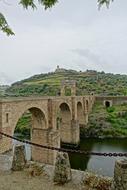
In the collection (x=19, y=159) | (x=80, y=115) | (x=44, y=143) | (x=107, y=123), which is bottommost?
(x=44, y=143)

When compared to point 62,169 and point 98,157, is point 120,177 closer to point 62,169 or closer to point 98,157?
point 62,169

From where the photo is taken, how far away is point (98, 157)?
33188 millimetres

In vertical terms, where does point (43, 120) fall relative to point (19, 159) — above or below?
above

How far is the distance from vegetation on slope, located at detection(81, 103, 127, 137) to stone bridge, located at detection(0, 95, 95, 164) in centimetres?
508

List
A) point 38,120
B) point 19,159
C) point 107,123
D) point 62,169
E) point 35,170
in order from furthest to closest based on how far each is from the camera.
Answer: point 107,123, point 38,120, point 19,159, point 35,170, point 62,169

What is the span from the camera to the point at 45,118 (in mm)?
30141

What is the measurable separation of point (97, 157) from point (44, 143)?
7.04 metres

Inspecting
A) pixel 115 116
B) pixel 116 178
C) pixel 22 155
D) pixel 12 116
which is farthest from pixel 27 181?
pixel 115 116

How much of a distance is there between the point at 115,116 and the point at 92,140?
32.4 feet

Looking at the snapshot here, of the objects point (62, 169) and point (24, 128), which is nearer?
point (62, 169)

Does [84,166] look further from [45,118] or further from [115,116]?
[115,116]

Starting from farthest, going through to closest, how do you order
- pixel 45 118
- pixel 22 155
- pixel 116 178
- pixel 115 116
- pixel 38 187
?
pixel 115 116 → pixel 45 118 → pixel 22 155 → pixel 38 187 → pixel 116 178

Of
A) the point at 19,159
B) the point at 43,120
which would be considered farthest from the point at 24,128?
the point at 19,159

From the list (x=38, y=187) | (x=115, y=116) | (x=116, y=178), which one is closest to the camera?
(x=116, y=178)
